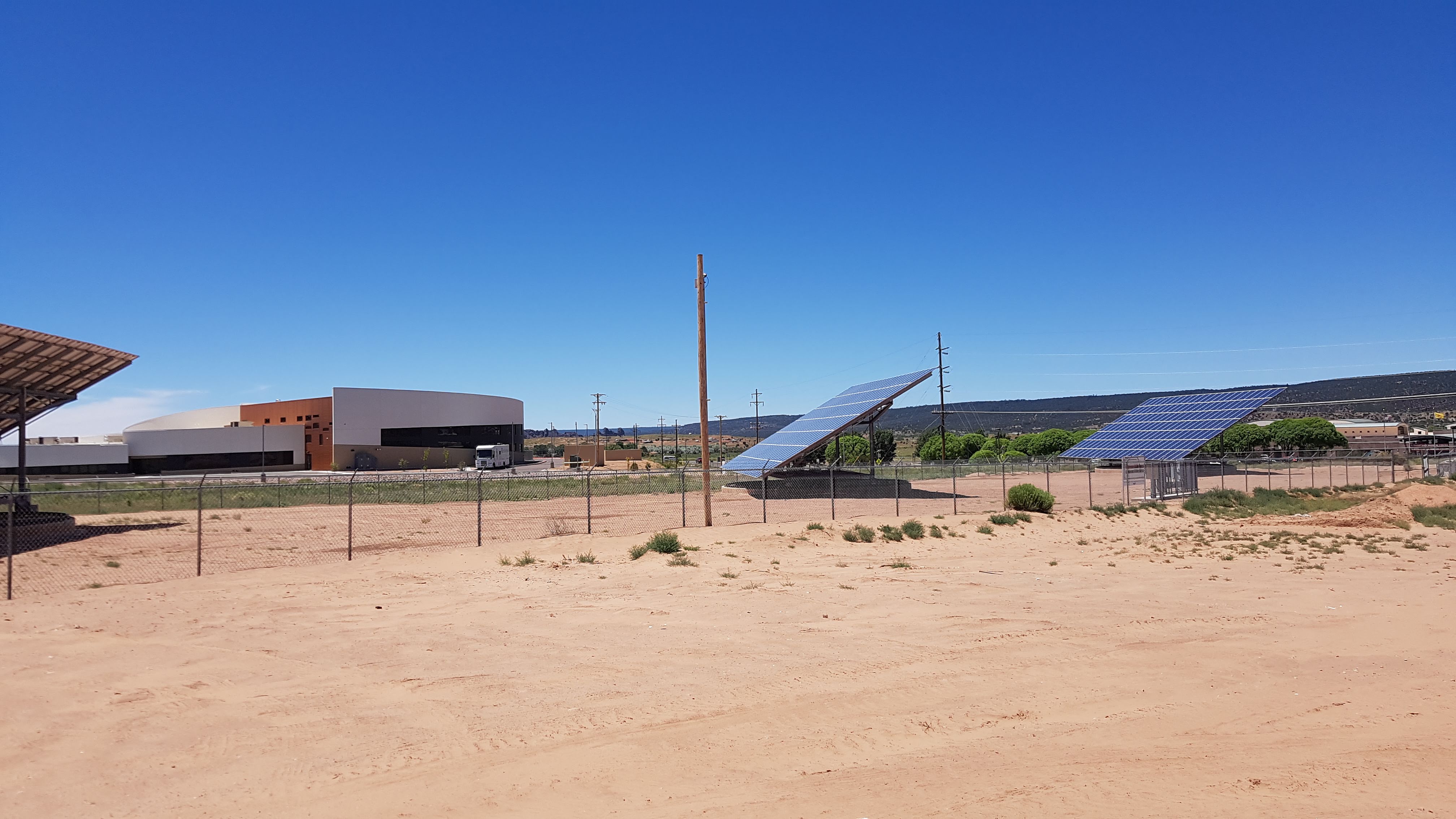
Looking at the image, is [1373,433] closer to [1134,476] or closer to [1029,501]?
[1134,476]

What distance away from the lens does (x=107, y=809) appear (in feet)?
21.9

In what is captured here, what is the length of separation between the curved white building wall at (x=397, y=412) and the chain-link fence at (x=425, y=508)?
70.8ft

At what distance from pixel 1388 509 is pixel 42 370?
1825 inches

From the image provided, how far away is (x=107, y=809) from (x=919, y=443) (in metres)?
125

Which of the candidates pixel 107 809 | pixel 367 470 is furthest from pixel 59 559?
pixel 367 470

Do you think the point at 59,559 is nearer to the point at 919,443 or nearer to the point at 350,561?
the point at 350,561

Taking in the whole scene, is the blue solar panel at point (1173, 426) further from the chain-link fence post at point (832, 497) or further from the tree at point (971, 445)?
the tree at point (971, 445)

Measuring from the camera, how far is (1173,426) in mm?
48188

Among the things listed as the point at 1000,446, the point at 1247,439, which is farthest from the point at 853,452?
the point at 1247,439

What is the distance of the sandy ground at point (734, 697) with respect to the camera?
22.4ft

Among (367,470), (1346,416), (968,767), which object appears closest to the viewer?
(968,767)

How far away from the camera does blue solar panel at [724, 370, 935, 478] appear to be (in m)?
40.4

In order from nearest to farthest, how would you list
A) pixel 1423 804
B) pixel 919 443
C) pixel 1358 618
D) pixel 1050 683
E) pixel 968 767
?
pixel 1423 804, pixel 968 767, pixel 1050 683, pixel 1358 618, pixel 919 443

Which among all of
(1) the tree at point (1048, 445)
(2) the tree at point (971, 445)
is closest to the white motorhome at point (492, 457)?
(2) the tree at point (971, 445)
